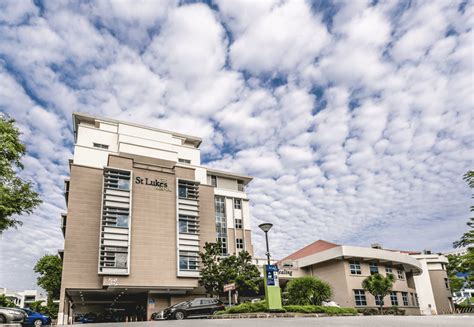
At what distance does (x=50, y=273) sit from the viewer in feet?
184

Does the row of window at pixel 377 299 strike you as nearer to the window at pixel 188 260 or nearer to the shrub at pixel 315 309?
the shrub at pixel 315 309

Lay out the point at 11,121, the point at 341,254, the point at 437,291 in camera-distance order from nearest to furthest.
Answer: the point at 11,121 < the point at 341,254 < the point at 437,291

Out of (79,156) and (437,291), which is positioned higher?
(79,156)

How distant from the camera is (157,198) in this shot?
3938 cm

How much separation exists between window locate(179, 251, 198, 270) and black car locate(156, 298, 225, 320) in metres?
10.6

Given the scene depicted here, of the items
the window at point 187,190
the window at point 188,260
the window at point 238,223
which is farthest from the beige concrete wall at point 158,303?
the window at point 238,223

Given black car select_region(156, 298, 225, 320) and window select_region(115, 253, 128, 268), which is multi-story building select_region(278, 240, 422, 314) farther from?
window select_region(115, 253, 128, 268)

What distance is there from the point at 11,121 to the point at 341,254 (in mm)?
31250

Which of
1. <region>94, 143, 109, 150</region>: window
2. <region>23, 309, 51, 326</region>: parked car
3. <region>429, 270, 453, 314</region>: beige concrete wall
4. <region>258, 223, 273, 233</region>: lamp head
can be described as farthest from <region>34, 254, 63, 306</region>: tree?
<region>429, 270, 453, 314</region>: beige concrete wall

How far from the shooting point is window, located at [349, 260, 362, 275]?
132 ft

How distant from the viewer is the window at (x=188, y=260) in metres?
38.1

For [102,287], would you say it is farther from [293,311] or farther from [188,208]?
[293,311]

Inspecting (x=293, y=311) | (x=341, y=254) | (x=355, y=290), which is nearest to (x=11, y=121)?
(x=293, y=311)

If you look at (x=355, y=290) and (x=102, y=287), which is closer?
(x=102, y=287)
